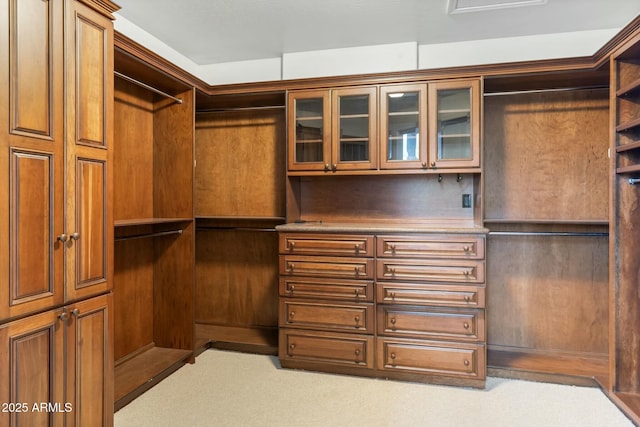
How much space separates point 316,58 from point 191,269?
206cm

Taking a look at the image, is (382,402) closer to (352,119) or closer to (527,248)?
(527,248)

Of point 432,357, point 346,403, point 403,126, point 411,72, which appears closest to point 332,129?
point 403,126

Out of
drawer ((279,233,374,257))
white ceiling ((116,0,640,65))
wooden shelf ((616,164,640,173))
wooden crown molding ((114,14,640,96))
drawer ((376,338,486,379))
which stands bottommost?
drawer ((376,338,486,379))

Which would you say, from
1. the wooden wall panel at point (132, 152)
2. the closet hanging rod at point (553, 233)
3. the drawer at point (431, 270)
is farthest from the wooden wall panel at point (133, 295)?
the closet hanging rod at point (553, 233)

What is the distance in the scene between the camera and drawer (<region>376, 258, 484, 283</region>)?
254cm

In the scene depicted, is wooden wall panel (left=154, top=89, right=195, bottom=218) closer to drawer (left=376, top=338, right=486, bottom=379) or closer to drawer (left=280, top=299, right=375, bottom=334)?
drawer (left=280, top=299, right=375, bottom=334)

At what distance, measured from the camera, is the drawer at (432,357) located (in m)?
2.53

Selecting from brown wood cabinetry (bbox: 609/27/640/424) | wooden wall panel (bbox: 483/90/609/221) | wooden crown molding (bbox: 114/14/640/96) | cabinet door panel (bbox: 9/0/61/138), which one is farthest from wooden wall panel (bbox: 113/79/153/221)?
brown wood cabinetry (bbox: 609/27/640/424)

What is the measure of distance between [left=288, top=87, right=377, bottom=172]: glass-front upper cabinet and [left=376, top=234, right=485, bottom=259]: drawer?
2.01ft

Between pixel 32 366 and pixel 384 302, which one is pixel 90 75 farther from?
pixel 384 302

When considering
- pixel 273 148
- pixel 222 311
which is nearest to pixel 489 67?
pixel 273 148

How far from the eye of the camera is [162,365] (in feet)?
9.06

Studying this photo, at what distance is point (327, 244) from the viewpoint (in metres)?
2.76

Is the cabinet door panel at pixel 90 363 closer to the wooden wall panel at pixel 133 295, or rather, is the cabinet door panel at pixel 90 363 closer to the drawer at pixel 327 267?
the wooden wall panel at pixel 133 295
